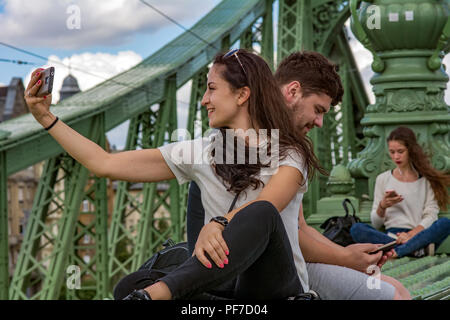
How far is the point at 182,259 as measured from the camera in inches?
130

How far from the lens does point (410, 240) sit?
6.00 metres

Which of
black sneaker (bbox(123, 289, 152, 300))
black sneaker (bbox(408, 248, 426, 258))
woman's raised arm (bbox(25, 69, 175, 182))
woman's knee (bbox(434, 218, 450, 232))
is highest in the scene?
woman's knee (bbox(434, 218, 450, 232))

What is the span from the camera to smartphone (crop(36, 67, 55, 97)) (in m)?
2.91

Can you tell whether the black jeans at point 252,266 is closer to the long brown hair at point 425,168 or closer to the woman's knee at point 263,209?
the woman's knee at point 263,209

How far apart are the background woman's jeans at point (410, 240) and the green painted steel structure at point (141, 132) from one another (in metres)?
5.29

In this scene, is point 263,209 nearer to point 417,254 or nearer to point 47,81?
point 47,81

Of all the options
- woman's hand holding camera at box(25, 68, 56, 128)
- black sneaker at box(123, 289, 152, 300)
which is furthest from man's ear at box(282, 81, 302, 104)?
black sneaker at box(123, 289, 152, 300)

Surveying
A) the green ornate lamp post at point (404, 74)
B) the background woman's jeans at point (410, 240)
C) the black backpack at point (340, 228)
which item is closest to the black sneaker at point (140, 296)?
the black backpack at point (340, 228)

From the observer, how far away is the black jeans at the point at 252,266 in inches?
114

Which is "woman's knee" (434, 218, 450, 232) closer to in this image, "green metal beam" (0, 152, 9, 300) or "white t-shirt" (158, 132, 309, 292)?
"white t-shirt" (158, 132, 309, 292)

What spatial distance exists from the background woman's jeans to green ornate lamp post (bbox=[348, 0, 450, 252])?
0.63 meters

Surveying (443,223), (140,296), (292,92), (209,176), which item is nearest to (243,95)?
(209,176)
